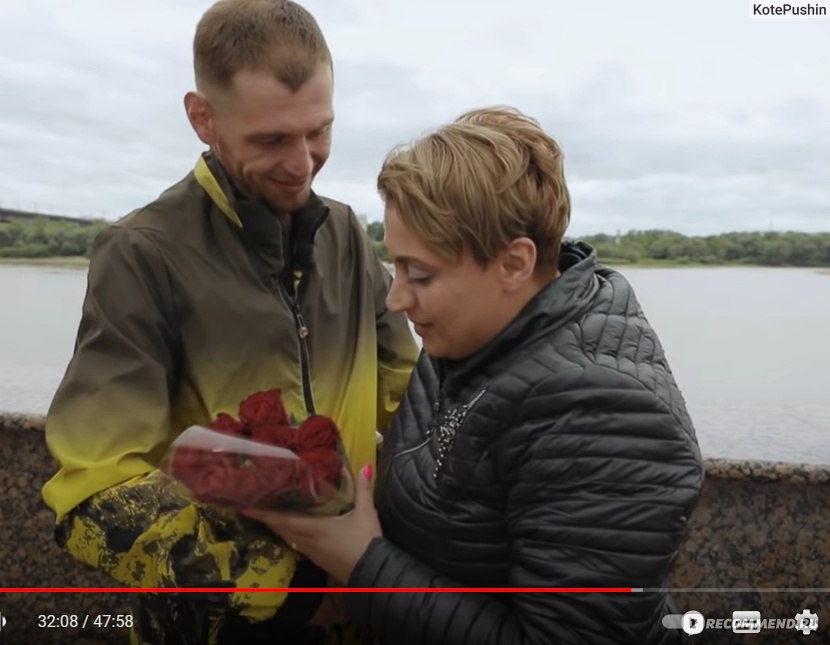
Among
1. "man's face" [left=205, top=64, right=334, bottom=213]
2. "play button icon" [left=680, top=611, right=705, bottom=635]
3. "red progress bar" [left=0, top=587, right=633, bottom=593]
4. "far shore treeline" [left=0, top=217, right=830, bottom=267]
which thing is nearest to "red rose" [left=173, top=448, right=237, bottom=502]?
"red progress bar" [left=0, top=587, right=633, bottom=593]

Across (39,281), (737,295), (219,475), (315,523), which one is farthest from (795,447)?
(39,281)

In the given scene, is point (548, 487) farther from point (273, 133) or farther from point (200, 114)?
point (200, 114)

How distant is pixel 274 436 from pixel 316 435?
0.19ft

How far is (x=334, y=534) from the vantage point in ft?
4.49

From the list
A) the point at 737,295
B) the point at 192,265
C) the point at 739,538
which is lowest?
the point at 739,538

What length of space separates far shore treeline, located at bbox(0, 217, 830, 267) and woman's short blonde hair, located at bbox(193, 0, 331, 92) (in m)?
1.16

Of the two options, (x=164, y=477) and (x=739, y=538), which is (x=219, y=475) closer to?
(x=164, y=477)

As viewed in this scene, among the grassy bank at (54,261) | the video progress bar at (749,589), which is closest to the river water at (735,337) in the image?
the grassy bank at (54,261)

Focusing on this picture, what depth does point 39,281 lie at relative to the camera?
2760 mm

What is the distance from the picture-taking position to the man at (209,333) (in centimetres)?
139

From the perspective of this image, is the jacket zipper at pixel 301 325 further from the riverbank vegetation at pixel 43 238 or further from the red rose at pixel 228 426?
the riverbank vegetation at pixel 43 238

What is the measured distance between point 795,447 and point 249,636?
1288 millimetres

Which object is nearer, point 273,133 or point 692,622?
point 273,133
